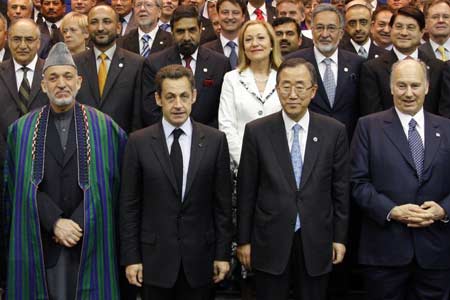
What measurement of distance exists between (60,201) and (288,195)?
147 cm

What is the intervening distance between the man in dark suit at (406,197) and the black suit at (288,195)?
0.70ft

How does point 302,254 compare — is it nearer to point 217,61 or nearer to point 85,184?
point 85,184

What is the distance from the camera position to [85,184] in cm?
590

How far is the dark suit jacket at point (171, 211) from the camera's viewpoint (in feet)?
18.9

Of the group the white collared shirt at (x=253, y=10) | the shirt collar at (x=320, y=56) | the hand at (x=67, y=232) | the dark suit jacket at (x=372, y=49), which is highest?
the white collared shirt at (x=253, y=10)

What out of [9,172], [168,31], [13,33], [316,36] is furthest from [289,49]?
[9,172]

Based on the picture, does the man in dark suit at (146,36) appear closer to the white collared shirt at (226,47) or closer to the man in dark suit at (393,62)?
the white collared shirt at (226,47)

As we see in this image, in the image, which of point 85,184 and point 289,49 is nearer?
point 85,184

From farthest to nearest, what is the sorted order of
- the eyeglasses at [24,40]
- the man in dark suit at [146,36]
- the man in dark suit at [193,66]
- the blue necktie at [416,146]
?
the man in dark suit at [146,36] → the eyeglasses at [24,40] → the man in dark suit at [193,66] → the blue necktie at [416,146]

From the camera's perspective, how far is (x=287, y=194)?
5809 mm

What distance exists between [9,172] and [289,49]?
2.90 m

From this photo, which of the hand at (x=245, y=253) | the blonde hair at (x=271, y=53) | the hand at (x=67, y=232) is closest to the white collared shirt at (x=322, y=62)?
the blonde hair at (x=271, y=53)

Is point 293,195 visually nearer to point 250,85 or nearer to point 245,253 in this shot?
point 245,253

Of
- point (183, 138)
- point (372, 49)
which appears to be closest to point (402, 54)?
point (372, 49)
